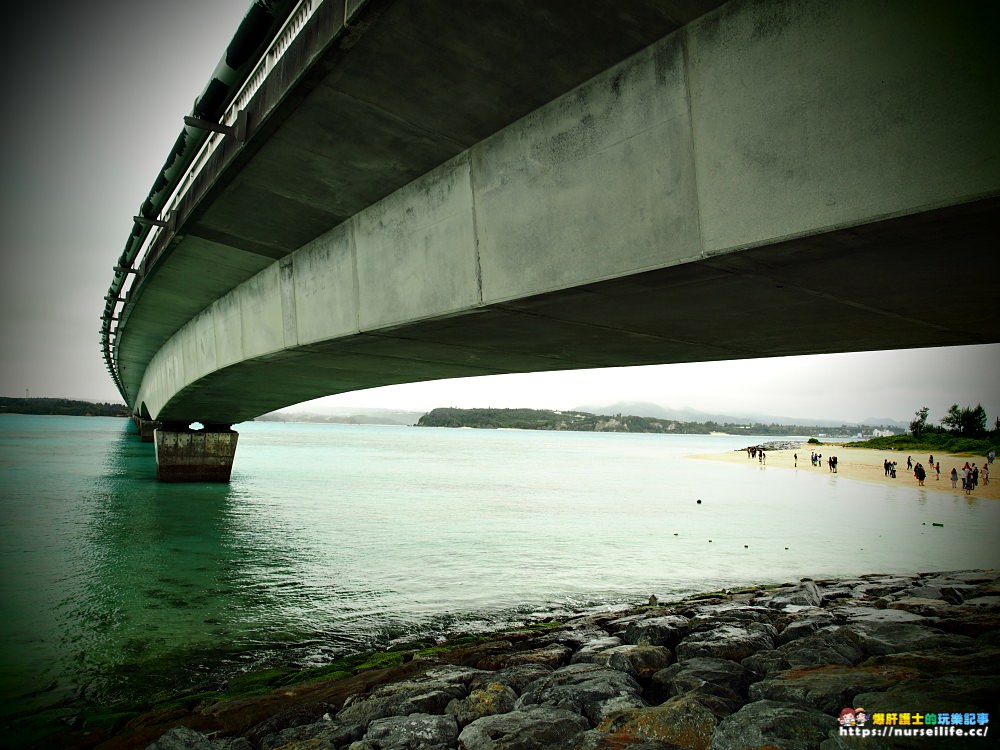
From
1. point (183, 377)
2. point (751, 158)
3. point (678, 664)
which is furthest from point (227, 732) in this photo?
point (183, 377)

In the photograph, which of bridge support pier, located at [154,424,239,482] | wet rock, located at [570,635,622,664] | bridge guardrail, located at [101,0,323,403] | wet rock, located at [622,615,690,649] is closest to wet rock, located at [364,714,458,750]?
wet rock, located at [570,635,622,664]

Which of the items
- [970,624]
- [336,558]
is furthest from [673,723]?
[336,558]

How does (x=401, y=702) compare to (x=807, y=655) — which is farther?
(x=807, y=655)

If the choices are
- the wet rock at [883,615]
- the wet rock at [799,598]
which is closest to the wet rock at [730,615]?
the wet rock at [799,598]

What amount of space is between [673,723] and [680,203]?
4.03 m

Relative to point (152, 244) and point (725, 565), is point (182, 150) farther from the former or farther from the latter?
point (725, 565)

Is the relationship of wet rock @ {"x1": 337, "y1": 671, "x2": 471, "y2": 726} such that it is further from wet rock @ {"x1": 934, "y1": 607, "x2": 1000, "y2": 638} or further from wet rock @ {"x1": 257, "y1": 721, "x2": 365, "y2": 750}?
wet rock @ {"x1": 934, "y1": 607, "x2": 1000, "y2": 638}

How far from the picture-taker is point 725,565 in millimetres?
14727

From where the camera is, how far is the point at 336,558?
1470 cm

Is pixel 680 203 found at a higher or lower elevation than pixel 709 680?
higher

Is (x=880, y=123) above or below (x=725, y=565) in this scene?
above

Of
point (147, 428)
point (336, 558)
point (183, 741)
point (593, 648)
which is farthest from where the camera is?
point (147, 428)

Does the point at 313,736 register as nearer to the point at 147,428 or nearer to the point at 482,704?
the point at 482,704

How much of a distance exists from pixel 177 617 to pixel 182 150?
7.89m
